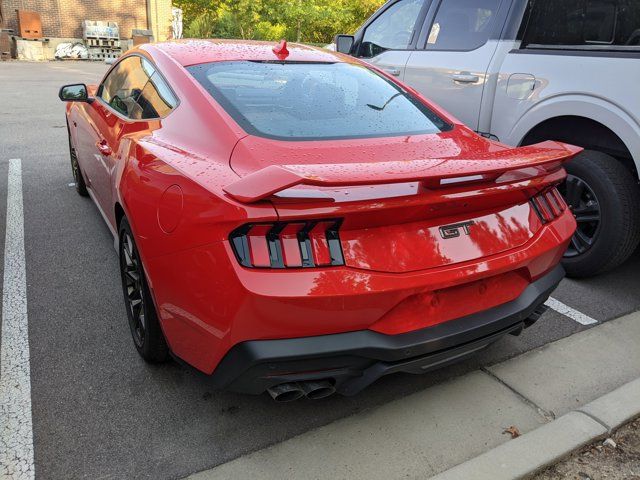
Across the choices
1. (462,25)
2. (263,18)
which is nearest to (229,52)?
(462,25)

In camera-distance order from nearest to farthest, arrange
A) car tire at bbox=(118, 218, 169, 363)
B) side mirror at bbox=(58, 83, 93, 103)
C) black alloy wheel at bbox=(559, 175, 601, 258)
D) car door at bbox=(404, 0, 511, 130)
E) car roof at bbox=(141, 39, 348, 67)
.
Answer: 1. car tire at bbox=(118, 218, 169, 363)
2. car roof at bbox=(141, 39, 348, 67)
3. black alloy wheel at bbox=(559, 175, 601, 258)
4. side mirror at bbox=(58, 83, 93, 103)
5. car door at bbox=(404, 0, 511, 130)

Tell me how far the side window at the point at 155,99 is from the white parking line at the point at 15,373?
1414mm

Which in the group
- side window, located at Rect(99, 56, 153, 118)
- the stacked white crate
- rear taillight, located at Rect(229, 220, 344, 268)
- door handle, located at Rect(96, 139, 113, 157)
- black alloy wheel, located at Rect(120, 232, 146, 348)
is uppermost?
side window, located at Rect(99, 56, 153, 118)

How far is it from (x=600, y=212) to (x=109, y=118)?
3.32 m

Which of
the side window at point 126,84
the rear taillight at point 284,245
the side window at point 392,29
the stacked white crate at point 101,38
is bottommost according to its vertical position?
the stacked white crate at point 101,38

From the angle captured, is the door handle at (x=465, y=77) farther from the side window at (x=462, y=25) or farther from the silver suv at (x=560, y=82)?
the side window at (x=462, y=25)

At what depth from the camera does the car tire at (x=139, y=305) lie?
262 centimetres

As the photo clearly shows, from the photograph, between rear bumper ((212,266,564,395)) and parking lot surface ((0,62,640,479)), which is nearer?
rear bumper ((212,266,564,395))

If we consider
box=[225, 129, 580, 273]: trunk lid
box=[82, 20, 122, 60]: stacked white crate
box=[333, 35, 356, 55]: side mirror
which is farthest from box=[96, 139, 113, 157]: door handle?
box=[82, 20, 122, 60]: stacked white crate

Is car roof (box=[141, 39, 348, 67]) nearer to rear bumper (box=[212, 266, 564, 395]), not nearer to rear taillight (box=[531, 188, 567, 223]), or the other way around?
rear taillight (box=[531, 188, 567, 223])

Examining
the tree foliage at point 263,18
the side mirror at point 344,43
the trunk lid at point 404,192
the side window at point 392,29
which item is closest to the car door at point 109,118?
the trunk lid at point 404,192

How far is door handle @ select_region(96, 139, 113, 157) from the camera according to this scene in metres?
3.34

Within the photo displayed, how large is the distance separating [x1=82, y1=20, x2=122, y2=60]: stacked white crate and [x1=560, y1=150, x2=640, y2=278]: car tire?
2358cm

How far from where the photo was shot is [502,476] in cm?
216
